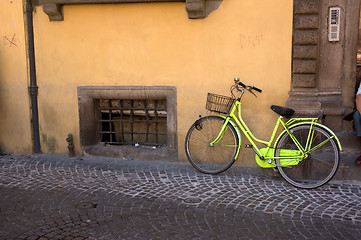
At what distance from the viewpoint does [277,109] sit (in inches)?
214

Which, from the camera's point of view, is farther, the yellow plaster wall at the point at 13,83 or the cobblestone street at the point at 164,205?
the yellow plaster wall at the point at 13,83

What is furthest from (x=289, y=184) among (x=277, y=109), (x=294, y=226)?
(x=294, y=226)

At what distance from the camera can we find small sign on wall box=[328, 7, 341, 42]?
5594 millimetres

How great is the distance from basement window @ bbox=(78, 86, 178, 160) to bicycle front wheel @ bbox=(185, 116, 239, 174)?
0.39 meters

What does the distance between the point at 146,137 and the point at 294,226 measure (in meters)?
3.33

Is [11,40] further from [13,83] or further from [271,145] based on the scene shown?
[271,145]

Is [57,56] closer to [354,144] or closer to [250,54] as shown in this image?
[250,54]

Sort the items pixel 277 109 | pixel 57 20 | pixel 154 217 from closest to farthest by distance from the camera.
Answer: pixel 154 217 → pixel 277 109 → pixel 57 20

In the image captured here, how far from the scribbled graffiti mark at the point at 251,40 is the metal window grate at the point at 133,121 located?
5.18ft

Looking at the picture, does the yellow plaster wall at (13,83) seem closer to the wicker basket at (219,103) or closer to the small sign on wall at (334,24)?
the wicker basket at (219,103)

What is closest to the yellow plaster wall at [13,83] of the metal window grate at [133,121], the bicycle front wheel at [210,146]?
the metal window grate at [133,121]

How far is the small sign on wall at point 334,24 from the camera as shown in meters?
A: 5.59

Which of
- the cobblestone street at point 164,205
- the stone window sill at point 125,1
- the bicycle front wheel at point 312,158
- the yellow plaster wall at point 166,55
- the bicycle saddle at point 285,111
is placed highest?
the stone window sill at point 125,1

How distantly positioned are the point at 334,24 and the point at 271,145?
6.07ft
